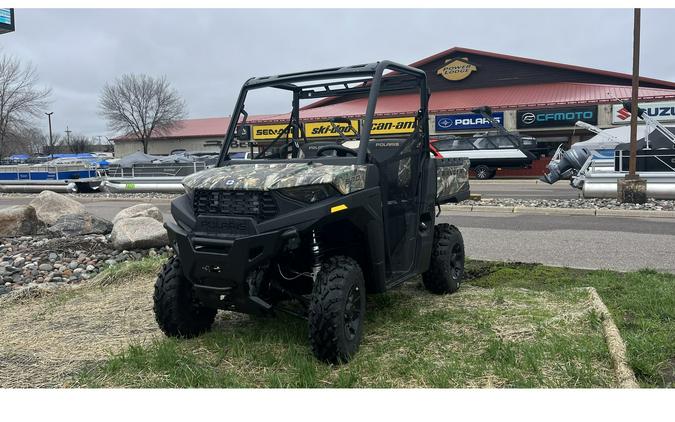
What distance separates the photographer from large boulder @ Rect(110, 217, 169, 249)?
27.8ft

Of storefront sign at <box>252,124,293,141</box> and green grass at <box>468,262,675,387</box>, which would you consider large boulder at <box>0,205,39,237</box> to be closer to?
storefront sign at <box>252,124,293,141</box>

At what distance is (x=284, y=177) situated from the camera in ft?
12.5

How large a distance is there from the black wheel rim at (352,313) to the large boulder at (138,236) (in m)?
5.04

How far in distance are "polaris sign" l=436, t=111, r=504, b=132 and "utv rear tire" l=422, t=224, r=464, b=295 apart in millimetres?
27727

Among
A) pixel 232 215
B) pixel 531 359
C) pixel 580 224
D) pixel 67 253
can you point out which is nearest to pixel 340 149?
pixel 232 215

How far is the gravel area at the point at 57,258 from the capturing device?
291 inches

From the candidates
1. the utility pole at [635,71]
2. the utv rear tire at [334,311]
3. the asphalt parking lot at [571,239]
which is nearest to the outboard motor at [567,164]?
the utility pole at [635,71]

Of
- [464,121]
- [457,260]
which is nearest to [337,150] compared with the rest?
[457,260]

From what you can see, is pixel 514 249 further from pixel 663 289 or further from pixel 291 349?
pixel 291 349

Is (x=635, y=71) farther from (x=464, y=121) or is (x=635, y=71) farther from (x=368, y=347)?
(x=464, y=121)

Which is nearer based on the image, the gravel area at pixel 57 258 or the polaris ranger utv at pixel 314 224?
the polaris ranger utv at pixel 314 224

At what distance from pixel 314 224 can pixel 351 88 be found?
5.79 ft

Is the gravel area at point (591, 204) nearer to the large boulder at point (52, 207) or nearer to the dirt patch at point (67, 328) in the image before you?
the large boulder at point (52, 207)

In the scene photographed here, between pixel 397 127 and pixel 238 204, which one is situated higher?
pixel 397 127
